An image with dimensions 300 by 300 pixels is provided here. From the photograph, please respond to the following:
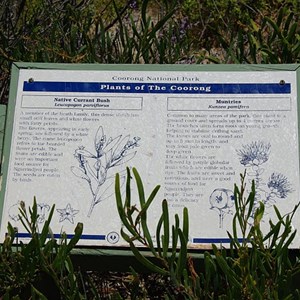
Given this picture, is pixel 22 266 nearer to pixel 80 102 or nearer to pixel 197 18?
pixel 80 102

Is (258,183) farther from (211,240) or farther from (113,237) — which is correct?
(113,237)

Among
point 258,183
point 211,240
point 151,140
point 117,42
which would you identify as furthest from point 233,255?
point 117,42

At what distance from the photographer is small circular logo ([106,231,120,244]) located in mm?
1758

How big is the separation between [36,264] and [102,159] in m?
0.35

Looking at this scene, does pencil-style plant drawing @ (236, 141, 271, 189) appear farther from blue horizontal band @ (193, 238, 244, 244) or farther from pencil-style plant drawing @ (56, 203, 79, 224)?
pencil-style plant drawing @ (56, 203, 79, 224)

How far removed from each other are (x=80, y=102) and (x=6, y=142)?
0.74ft

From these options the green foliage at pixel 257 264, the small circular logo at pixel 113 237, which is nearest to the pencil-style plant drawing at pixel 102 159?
the small circular logo at pixel 113 237

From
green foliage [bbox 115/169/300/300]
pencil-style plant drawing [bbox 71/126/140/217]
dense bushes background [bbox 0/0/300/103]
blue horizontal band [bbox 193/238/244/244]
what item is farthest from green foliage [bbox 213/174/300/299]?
dense bushes background [bbox 0/0/300/103]

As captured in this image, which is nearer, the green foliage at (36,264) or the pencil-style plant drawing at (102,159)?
the green foliage at (36,264)

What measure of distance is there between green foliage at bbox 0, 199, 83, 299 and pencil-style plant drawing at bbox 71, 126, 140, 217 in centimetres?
18

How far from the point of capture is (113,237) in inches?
69.3

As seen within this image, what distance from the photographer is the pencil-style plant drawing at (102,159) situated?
1829 mm

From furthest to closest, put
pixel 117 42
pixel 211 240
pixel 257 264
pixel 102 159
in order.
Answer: pixel 117 42, pixel 102 159, pixel 211 240, pixel 257 264

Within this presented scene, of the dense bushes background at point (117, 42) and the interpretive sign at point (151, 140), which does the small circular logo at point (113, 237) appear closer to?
the interpretive sign at point (151, 140)
